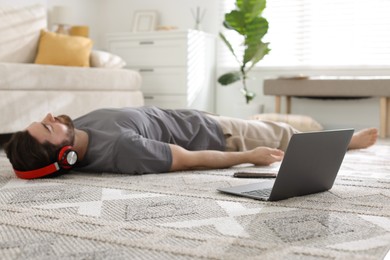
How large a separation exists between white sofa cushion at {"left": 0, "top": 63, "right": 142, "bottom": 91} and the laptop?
6.08 ft

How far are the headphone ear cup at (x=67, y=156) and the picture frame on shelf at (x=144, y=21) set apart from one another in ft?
11.0

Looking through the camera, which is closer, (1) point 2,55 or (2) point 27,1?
(1) point 2,55

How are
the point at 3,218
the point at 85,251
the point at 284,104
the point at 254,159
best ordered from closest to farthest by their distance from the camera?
the point at 85,251
the point at 3,218
the point at 254,159
the point at 284,104

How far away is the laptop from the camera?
139 cm

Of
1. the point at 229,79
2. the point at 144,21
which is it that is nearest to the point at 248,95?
the point at 229,79

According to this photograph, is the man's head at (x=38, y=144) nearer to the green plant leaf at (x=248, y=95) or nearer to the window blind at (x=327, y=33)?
the green plant leaf at (x=248, y=95)

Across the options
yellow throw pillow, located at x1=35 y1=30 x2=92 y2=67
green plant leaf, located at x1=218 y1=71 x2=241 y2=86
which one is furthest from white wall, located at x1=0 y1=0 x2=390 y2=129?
yellow throw pillow, located at x1=35 y1=30 x2=92 y2=67

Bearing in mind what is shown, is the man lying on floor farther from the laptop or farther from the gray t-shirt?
the laptop

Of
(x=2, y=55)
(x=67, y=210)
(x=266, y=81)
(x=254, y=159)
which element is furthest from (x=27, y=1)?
(x=67, y=210)

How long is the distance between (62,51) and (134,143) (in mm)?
2160

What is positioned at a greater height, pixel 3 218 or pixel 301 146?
pixel 301 146

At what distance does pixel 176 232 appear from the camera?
1140mm

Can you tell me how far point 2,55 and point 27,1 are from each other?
1022mm

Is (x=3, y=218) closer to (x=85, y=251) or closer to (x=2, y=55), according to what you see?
(x=85, y=251)
